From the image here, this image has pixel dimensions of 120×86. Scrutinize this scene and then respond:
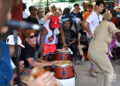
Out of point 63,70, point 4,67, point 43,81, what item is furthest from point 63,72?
point 43,81

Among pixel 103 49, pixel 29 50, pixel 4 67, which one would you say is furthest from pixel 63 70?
pixel 4 67

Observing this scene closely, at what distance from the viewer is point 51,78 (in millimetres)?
1011

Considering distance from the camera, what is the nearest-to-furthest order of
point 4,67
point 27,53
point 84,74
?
point 4,67 → point 27,53 → point 84,74

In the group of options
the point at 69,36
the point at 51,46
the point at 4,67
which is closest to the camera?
the point at 4,67

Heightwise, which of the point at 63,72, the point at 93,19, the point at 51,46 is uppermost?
the point at 93,19

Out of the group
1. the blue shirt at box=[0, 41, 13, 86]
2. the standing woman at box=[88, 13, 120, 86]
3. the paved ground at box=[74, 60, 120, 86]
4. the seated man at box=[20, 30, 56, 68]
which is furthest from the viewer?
the paved ground at box=[74, 60, 120, 86]

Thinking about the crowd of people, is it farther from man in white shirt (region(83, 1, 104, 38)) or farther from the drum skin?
the drum skin

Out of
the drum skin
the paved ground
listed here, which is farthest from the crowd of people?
the paved ground

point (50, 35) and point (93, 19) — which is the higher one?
point (93, 19)

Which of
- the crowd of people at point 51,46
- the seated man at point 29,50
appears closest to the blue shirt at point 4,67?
the crowd of people at point 51,46

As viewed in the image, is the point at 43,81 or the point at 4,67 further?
the point at 4,67

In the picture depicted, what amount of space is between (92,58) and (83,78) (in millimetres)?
1367

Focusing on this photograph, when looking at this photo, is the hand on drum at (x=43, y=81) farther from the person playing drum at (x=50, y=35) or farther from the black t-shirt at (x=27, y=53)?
the person playing drum at (x=50, y=35)

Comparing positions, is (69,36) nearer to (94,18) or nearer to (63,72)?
(94,18)
